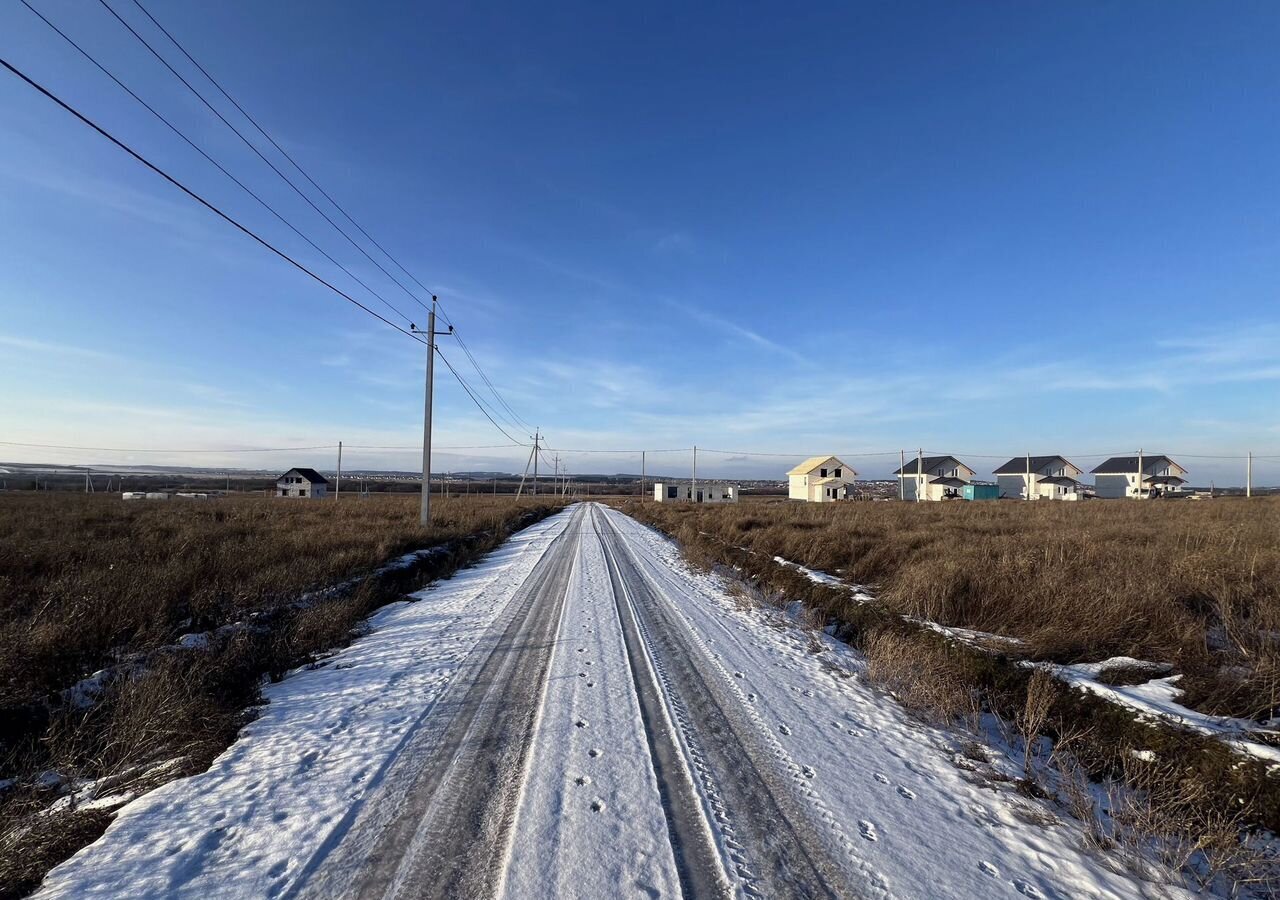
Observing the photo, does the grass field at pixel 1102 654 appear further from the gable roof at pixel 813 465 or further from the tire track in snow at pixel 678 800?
the gable roof at pixel 813 465

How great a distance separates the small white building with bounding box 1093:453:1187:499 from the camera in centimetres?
6181

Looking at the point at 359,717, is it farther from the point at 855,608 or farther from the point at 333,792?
the point at 855,608

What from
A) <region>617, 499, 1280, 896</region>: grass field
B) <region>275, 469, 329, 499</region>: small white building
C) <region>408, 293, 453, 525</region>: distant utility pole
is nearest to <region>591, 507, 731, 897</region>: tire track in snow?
<region>617, 499, 1280, 896</region>: grass field

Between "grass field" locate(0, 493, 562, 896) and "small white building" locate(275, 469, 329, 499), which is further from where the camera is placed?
"small white building" locate(275, 469, 329, 499)

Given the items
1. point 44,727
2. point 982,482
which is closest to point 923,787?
point 44,727

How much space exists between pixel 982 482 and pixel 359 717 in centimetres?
7237

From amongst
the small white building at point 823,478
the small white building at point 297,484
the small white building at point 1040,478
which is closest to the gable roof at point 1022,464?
the small white building at point 1040,478

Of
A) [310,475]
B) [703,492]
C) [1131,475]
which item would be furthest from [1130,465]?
[310,475]

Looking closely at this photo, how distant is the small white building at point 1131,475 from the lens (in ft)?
203

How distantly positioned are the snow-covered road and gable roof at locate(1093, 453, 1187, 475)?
3120 inches

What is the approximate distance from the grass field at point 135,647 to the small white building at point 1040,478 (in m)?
69.6

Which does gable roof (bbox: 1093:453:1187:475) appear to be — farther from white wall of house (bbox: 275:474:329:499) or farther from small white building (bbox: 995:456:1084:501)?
white wall of house (bbox: 275:474:329:499)

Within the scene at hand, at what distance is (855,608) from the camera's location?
8.69 m

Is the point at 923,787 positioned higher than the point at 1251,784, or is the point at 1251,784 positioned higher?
the point at 1251,784
